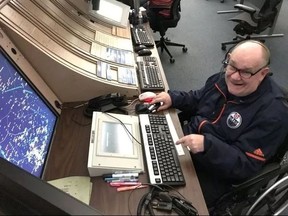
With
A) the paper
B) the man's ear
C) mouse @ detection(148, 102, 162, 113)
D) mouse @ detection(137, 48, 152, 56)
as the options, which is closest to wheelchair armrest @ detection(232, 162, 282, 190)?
the man's ear

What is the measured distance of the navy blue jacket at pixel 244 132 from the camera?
3.77 feet

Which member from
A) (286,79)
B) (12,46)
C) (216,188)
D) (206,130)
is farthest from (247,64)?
(286,79)

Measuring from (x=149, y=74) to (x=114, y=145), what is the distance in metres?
0.63

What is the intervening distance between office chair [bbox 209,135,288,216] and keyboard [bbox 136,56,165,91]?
657 mm

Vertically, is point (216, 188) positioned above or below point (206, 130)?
below

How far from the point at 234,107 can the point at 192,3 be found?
4006 millimetres

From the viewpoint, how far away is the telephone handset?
1.34 m

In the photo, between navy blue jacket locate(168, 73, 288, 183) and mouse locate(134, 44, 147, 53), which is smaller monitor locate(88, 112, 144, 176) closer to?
navy blue jacket locate(168, 73, 288, 183)

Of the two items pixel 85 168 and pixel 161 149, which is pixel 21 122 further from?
pixel 161 149

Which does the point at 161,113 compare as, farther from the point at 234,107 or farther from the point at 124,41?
the point at 124,41

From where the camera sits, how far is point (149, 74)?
162 centimetres

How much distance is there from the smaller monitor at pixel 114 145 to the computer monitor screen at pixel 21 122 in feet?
0.67

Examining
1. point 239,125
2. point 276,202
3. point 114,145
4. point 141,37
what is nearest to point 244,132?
point 239,125

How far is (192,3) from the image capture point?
4848 mm
